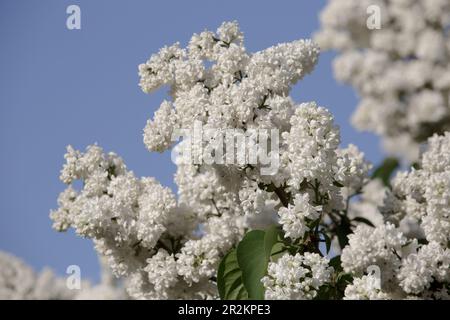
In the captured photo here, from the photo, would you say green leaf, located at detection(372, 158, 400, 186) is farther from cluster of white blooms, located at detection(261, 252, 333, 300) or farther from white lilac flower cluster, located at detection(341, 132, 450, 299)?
cluster of white blooms, located at detection(261, 252, 333, 300)

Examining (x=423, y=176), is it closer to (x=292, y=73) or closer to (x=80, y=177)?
(x=292, y=73)

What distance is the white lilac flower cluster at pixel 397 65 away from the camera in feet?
27.3

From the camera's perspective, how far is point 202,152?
3.66 metres

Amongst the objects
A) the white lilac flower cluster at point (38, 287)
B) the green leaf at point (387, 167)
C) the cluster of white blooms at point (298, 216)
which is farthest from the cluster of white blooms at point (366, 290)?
the green leaf at point (387, 167)

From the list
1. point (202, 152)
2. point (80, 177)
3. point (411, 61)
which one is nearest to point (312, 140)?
point (202, 152)

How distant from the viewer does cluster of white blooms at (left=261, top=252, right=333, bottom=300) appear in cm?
335

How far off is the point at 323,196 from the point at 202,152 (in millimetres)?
559

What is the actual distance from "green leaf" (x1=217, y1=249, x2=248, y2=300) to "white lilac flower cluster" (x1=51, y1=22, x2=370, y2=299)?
9.8 inches

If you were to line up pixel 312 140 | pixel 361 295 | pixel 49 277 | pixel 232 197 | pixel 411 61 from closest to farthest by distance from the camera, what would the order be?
pixel 361 295
pixel 312 140
pixel 232 197
pixel 49 277
pixel 411 61

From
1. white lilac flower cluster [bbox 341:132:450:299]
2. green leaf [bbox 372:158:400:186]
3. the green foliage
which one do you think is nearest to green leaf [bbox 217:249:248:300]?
the green foliage

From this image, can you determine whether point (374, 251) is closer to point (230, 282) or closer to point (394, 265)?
point (394, 265)
